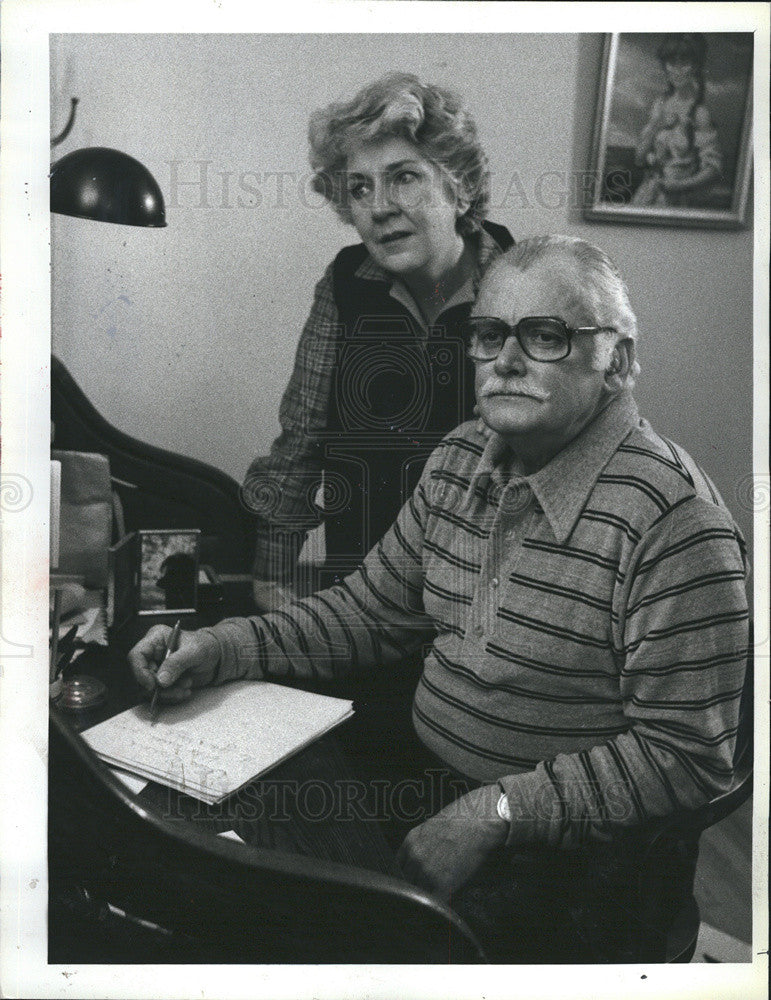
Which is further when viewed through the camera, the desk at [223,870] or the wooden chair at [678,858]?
the wooden chair at [678,858]

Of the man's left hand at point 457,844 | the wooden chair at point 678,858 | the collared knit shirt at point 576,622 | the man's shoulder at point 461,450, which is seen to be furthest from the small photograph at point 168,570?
the wooden chair at point 678,858

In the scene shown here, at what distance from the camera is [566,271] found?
1.21m

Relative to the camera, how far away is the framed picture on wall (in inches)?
49.6

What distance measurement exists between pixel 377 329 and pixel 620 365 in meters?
0.33

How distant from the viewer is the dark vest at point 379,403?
1.28 metres

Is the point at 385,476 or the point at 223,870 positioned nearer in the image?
the point at 223,870

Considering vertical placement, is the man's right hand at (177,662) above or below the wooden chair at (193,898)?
above

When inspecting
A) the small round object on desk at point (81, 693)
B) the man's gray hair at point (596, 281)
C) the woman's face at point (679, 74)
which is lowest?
the small round object on desk at point (81, 693)

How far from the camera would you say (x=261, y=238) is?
128 cm

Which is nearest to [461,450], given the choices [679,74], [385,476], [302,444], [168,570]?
[385,476]

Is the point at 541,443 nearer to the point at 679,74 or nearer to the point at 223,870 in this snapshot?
the point at 679,74

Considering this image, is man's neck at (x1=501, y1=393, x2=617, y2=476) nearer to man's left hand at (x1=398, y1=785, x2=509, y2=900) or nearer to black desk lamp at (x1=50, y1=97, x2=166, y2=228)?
man's left hand at (x1=398, y1=785, x2=509, y2=900)

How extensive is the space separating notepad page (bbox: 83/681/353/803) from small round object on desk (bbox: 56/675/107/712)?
0.13 ft

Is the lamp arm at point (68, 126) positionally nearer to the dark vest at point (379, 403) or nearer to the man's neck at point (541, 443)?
the dark vest at point (379, 403)
